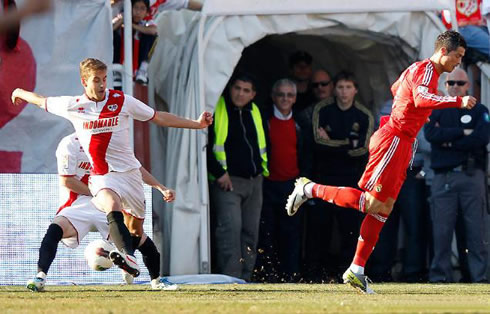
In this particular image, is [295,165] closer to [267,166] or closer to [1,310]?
[267,166]

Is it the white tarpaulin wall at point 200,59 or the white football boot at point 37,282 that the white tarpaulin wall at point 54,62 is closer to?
the white tarpaulin wall at point 200,59

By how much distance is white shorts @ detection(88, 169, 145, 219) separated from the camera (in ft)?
26.4

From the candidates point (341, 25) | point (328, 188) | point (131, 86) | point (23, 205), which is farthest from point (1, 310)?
point (341, 25)

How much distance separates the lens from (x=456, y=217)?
12.0 metres

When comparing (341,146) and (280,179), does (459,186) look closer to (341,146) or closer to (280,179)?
(341,146)

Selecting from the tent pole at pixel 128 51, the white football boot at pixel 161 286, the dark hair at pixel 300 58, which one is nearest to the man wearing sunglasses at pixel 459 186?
the dark hair at pixel 300 58

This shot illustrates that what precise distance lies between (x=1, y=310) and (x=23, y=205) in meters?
4.40

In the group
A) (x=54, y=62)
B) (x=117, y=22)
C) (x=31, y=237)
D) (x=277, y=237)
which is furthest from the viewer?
(x=277, y=237)

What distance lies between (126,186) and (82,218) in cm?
76

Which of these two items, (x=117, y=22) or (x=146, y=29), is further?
(x=146, y=29)

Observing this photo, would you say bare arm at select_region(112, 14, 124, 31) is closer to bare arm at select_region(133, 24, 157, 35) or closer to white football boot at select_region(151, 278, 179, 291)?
bare arm at select_region(133, 24, 157, 35)

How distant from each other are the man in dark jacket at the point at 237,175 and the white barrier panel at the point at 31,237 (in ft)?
5.72

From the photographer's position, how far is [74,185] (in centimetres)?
869

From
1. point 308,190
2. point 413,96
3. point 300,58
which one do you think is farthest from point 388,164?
point 300,58
